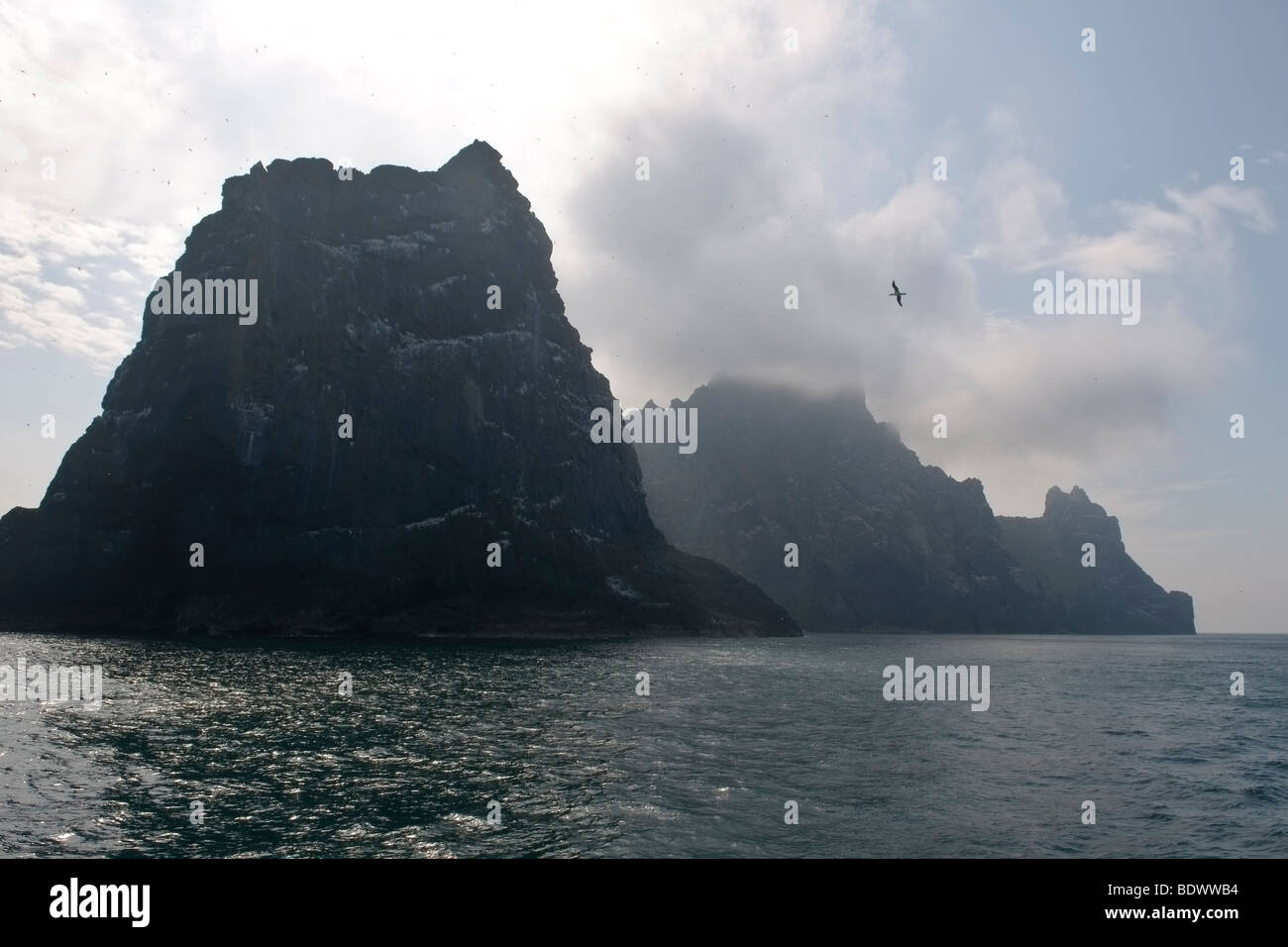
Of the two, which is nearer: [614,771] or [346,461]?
[614,771]

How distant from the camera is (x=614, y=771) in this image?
3553 centimetres

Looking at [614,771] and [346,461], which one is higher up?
[346,461]

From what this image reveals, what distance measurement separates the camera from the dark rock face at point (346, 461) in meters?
149

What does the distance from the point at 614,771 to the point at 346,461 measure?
13537 cm

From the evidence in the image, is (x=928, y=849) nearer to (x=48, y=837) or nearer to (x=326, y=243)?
(x=48, y=837)

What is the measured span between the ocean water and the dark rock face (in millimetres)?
82098

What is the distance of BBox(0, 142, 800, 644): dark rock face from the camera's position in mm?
148625

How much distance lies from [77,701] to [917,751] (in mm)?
52098

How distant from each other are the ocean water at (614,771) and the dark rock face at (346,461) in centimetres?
8210

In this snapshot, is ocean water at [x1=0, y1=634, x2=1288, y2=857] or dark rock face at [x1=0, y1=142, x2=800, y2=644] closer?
ocean water at [x1=0, y1=634, x2=1288, y2=857]

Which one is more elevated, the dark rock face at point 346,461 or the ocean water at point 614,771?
the dark rock face at point 346,461

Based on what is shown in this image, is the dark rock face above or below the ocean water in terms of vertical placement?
above

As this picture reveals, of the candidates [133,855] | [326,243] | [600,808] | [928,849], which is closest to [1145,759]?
[928,849]
